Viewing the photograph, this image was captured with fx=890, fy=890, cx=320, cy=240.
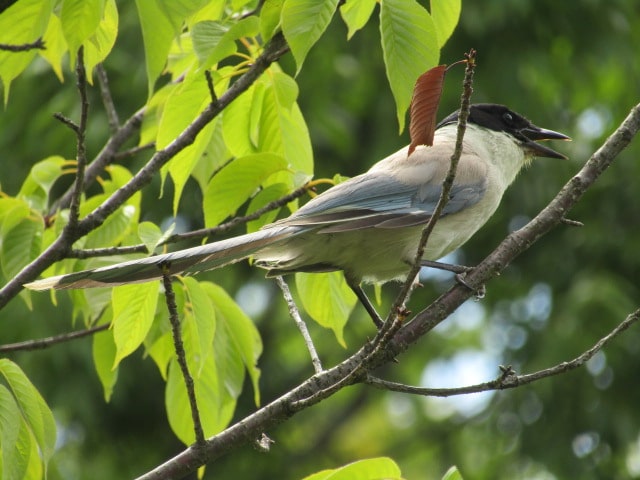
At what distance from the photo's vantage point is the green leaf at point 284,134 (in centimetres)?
A: 315

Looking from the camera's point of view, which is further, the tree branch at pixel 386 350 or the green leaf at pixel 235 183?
the green leaf at pixel 235 183

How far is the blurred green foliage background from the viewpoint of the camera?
26.9ft

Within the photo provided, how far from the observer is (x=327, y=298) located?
11.0 ft

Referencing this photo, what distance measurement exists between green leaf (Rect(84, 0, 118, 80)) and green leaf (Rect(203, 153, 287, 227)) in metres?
0.53

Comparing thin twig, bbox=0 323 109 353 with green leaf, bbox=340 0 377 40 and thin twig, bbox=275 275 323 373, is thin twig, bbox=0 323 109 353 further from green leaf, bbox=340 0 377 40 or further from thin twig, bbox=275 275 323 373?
green leaf, bbox=340 0 377 40

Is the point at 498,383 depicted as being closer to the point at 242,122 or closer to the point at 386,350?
the point at 386,350

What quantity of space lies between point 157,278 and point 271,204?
0.57m

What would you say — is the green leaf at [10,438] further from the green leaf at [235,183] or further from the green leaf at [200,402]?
the green leaf at [235,183]

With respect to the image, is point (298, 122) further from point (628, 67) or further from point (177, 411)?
point (628, 67)

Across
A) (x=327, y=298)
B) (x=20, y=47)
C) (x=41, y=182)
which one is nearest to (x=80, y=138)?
(x=20, y=47)

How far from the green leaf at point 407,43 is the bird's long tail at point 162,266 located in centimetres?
76

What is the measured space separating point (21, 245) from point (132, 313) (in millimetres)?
631

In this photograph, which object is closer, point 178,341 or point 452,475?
point 452,475

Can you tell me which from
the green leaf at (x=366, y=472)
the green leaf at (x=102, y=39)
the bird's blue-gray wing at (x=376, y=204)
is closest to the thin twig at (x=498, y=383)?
the green leaf at (x=366, y=472)
